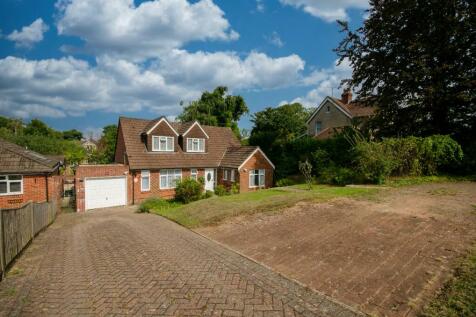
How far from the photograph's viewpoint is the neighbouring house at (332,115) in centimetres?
3486

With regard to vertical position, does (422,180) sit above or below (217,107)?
below

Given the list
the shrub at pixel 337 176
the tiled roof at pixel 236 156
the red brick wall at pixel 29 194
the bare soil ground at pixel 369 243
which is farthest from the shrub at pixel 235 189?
the red brick wall at pixel 29 194

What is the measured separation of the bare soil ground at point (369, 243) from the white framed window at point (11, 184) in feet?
50.2

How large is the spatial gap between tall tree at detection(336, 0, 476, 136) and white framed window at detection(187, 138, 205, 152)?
15.1 m

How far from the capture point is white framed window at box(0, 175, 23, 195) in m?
17.2

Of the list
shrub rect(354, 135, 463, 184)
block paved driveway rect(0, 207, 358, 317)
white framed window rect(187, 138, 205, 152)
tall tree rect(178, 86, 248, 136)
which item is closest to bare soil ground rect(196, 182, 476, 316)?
block paved driveway rect(0, 207, 358, 317)

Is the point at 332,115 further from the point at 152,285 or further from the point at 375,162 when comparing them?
the point at 152,285

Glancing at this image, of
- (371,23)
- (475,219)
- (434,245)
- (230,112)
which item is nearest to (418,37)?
(371,23)

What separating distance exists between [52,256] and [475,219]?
506 inches

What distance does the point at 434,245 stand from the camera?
6340mm

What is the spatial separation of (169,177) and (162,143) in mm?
3299

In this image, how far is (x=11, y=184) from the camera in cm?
1742

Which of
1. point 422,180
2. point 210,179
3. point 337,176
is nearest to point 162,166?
point 210,179

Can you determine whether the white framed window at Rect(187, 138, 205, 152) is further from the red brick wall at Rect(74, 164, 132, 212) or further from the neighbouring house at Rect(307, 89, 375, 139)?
the neighbouring house at Rect(307, 89, 375, 139)
